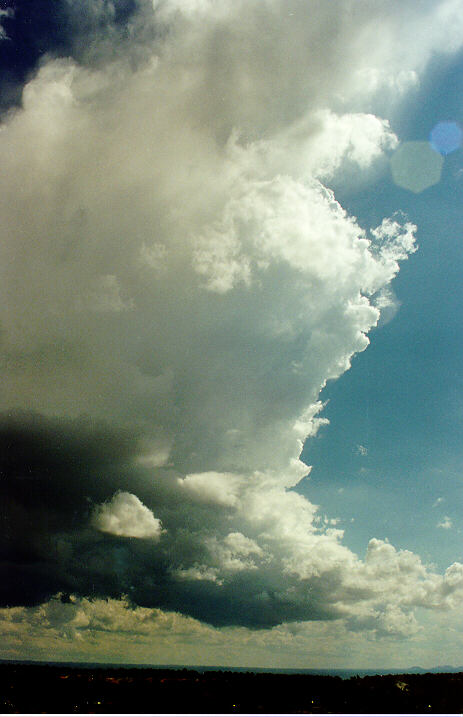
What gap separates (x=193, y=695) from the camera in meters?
13.7

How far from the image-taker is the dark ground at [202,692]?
513 inches

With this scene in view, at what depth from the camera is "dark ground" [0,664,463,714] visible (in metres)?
13.0

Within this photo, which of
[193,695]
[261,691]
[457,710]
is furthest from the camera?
[457,710]

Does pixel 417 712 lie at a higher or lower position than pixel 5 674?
lower

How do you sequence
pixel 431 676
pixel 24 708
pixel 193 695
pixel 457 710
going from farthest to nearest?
1. pixel 431 676
2. pixel 457 710
3. pixel 193 695
4. pixel 24 708

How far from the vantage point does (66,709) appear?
1282 cm

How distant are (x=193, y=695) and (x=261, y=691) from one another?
2615mm

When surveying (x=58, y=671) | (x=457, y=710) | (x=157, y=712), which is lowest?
(x=457, y=710)

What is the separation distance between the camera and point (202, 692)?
13875 millimetres

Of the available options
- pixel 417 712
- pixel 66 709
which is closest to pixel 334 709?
pixel 417 712

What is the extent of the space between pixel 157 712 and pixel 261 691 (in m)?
3.71

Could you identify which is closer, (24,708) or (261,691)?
(24,708)

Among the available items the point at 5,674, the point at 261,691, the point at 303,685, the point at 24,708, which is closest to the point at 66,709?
the point at 24,708

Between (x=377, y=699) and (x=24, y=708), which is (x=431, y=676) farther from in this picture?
(x=24, y=708)
